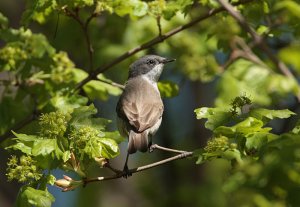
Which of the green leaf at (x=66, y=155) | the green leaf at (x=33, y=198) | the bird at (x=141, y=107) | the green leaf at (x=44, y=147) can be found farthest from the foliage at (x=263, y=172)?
the bird at (x=141, y=107)

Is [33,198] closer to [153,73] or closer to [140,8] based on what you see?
[140,8]

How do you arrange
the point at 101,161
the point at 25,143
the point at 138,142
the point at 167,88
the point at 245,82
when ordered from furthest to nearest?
the point at 167,88
the point at 245,82
the point at 138,142
the point at 101,161
the point at 25,143

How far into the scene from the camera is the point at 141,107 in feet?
22.8

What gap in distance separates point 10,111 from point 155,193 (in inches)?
182

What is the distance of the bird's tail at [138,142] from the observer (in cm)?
609

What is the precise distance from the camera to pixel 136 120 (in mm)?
6625

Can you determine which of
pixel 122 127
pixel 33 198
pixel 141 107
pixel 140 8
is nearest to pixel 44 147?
pixel 33 198

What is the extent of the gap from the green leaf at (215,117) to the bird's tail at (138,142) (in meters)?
1.53

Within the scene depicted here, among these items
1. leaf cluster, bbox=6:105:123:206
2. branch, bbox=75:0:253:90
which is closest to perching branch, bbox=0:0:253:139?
branch, bbox=75:0:253:90

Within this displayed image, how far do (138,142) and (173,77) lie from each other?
14.4 feet

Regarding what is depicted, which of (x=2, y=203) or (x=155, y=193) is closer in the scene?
(x=2, y=203)

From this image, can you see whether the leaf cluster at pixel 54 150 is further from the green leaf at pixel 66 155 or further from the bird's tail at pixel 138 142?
the bird's tail at pixel 138 142

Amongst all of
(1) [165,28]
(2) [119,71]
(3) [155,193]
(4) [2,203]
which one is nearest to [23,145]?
(1) [165,28]

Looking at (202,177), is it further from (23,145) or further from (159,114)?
(23,145)
